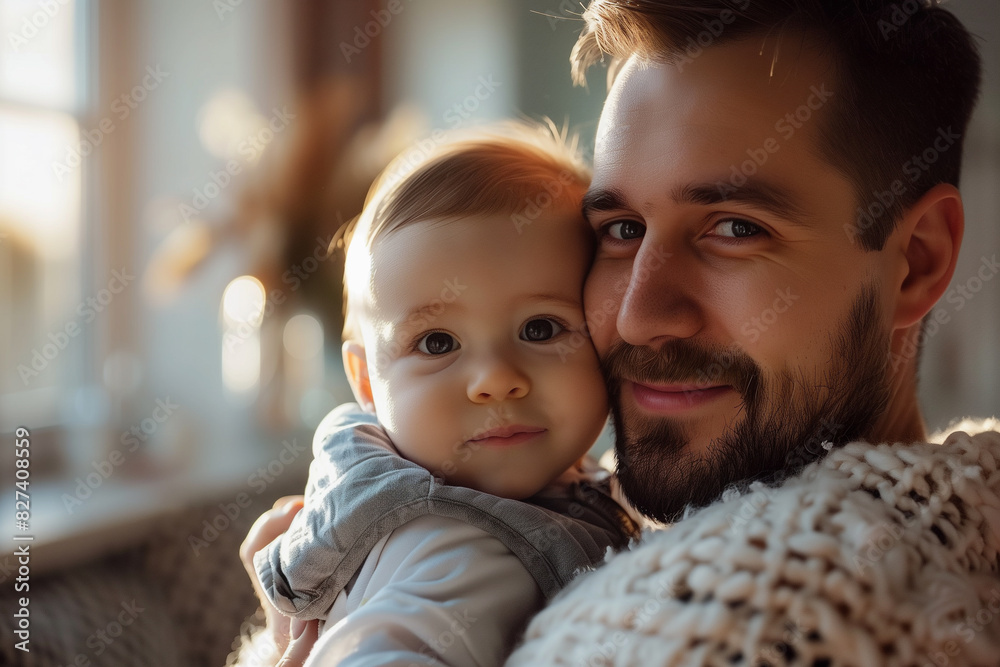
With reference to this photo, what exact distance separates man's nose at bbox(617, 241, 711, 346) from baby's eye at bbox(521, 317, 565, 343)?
0.30 feet

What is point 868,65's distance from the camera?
1.07 meters

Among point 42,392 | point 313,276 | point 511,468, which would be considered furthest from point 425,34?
point 511,468

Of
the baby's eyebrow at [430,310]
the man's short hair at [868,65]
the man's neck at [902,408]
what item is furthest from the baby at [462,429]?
the man's neck at [902,408]

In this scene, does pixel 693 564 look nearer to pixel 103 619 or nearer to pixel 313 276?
pixel 103 619

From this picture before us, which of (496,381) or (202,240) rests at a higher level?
(496,381)

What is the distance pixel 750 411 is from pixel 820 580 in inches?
16.1

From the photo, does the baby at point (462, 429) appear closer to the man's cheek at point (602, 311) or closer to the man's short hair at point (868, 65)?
the man's cheek at point (602, 311)

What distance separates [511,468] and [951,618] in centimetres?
52

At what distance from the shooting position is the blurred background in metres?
2.08

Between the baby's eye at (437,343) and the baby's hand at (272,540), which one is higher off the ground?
the baby's eye at (437,343)

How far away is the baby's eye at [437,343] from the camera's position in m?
1.03

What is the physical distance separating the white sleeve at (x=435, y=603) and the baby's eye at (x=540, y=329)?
0.88 feet

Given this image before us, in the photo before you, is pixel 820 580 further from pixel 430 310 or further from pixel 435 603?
pixel 430 310

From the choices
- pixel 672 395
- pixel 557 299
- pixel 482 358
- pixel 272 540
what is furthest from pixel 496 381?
pixel 272 540
